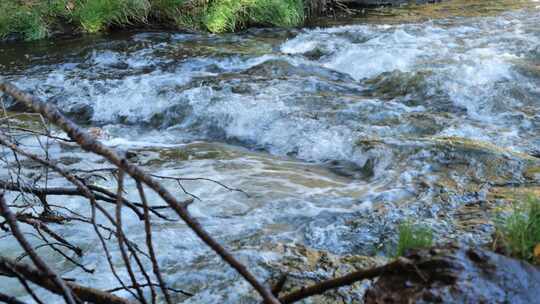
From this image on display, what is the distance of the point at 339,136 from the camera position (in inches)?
245

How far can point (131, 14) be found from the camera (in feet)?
41.1

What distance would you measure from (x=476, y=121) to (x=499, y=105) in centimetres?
56

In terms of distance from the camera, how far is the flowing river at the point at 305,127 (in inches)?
157

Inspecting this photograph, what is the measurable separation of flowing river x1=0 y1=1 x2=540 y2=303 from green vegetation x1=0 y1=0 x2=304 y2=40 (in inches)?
26.5

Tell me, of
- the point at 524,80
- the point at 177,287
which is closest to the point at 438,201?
the point at 177,287

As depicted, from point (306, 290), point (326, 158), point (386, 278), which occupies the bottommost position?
point (326, 158)

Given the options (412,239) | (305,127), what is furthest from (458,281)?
(305,127)

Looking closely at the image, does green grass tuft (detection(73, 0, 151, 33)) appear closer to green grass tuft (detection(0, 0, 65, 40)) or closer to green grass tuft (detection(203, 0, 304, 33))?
green grass tuft (detection(0, 0, 65, 40))

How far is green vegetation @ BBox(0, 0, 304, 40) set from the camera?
40.3 feet

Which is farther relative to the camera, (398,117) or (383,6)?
(383,6)

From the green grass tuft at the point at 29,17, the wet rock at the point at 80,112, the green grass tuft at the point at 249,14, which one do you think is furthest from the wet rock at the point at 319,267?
the green grass tuft at the point at 29,17

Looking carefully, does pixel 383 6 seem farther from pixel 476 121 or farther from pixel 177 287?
pixel 177 287

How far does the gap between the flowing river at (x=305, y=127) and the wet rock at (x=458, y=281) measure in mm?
587

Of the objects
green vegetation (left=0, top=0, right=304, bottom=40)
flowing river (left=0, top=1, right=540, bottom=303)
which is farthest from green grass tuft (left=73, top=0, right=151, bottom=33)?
flowing river (left=0, top=1, right=540, bottom=303)
